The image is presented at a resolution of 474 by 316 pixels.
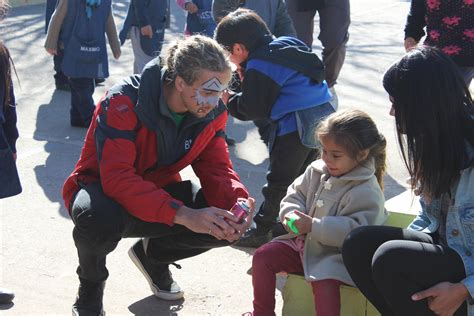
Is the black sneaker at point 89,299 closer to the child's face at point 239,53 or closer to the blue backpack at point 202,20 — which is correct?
the child's face at point 239,53

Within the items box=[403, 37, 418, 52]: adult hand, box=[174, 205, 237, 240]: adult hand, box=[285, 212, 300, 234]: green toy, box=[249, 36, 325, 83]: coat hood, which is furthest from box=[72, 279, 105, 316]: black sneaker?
box=[403, 37, 418, 52]: adult hand

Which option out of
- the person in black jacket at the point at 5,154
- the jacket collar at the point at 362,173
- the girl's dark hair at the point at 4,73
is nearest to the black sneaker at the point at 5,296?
the person in black jacket at the point at 5,154

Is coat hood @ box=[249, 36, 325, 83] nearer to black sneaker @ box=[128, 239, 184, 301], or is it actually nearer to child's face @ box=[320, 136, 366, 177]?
child's face @ box=[320, 136, 366, 177]

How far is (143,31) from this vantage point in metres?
7.41

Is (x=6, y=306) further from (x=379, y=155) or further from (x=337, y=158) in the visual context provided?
(x=379, y=155)

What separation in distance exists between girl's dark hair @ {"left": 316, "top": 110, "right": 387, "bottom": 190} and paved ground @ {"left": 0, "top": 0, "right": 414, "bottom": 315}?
93cm

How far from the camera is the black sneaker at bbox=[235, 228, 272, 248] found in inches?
175

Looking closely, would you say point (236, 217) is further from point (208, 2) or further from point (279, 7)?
point (208, 2)

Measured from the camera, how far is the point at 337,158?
3.26 metres

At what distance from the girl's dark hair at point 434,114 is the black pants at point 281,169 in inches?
54.4

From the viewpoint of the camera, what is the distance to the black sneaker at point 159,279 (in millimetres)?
3758

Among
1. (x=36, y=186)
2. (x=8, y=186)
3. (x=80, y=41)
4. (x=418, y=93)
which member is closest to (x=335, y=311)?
(x=418, y=93)

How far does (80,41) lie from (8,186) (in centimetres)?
323

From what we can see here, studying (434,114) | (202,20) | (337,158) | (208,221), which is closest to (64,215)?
(208,221)
